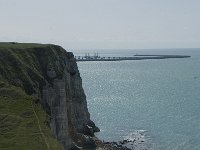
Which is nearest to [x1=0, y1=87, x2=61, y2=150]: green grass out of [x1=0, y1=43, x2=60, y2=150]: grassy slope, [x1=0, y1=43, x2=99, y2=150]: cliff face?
[x1=0, y1=43, x2=60, y2=150]: grassy slope

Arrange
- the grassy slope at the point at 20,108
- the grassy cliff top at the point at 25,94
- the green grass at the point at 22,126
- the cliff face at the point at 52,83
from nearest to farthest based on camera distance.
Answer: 1. the green grass at the point at 22,126
2. the grassy slope at the point at 20,108
3. the grassy cliff top at the point at 25,94
4. the cliff face at the point at 52,83

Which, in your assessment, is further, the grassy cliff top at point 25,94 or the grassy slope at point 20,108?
the grassy cliff top at point 25,94

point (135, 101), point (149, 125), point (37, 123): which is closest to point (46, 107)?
point (37, 123)

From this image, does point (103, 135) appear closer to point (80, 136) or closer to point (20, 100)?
point (80, 136)

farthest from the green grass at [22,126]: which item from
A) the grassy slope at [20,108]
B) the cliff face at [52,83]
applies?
A: the cliff face at [52,83]

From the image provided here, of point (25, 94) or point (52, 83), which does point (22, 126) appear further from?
point (52, 83)

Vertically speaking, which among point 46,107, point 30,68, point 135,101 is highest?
point 30,68

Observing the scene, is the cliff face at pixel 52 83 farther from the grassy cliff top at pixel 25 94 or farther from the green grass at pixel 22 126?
the green grass at pixel 22 126
